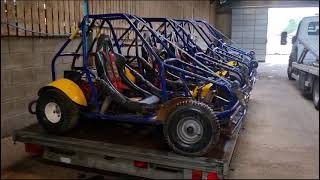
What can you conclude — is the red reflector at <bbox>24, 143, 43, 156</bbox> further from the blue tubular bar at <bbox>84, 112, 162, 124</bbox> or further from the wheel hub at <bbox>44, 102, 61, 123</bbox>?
the blue tubular bar at <bbox>84, 112, 162, 124</bbox>

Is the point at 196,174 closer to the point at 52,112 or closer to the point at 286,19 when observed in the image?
the point at 286,19

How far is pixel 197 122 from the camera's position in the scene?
9.57 ft

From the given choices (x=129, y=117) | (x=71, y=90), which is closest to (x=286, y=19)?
(x=129, y=117)

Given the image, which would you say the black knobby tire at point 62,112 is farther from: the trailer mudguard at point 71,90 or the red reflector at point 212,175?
the red reflector at point 212,175

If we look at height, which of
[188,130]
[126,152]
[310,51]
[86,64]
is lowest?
[126,152]

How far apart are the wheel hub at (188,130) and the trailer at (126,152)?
0.58 ft

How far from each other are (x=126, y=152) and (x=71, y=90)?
98 centimetres

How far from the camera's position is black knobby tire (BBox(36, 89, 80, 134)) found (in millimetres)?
3416

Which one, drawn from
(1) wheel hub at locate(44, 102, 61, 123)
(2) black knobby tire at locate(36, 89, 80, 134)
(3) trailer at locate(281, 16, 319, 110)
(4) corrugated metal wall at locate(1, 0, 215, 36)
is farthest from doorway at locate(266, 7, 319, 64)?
(4) corrugated metal wall at locate(1, 0, 215, 36)

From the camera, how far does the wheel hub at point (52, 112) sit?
349 cm

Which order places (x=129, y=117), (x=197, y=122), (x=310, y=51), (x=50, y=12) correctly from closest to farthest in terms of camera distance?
(x=310, y=51)
(x=197, y=122)
(x=129, y=117)
(x=50, y=12)

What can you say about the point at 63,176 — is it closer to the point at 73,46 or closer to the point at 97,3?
the point at 73,46

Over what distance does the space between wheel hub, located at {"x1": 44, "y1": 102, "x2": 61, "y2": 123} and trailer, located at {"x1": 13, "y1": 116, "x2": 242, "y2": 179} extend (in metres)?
0.17

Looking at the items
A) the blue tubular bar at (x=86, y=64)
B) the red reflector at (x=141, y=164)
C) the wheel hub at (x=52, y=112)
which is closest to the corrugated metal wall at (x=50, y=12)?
the blue tubular bar at (x=86, y=64)
